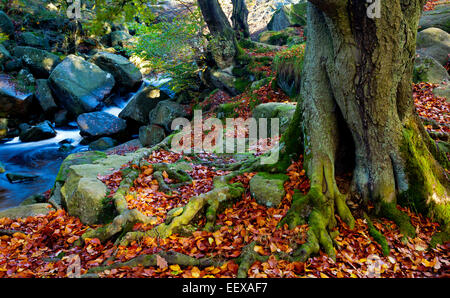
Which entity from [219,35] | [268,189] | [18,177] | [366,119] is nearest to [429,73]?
[366,119]

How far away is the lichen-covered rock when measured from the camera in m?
4.16

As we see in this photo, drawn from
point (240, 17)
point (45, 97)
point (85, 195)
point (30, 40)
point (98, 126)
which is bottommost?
point (85, 195)

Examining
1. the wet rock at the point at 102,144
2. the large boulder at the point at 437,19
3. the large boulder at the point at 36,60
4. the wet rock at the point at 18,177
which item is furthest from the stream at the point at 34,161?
the large boulder at the point at 437,19

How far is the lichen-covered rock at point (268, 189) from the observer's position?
4.16 m

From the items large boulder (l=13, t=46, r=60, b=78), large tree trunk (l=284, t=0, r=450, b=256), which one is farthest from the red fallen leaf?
large boulder (l=13, t=46, r=60, b=78)

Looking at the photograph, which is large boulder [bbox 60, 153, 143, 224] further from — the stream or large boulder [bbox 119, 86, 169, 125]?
large boulder [bbox 119, 86, 169, 125]

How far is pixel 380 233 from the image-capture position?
3580 mm

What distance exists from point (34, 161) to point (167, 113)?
710 cm

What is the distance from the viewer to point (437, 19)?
38.5 ft

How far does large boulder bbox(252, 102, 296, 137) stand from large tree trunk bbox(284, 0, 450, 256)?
3.86 meters

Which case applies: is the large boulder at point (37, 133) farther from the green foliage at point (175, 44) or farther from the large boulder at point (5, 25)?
the large boulder at point (5, 25)

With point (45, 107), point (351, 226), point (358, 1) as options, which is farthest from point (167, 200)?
point (45, 107)

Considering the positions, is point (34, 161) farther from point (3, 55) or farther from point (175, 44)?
point (3, 55)

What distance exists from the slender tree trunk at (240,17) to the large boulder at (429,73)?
35.8ft
